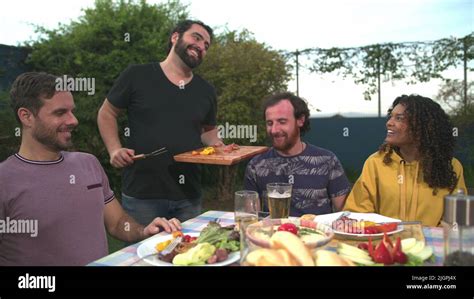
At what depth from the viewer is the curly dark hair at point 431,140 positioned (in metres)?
2.80

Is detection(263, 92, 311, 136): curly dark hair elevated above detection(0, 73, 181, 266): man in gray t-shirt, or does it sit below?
above

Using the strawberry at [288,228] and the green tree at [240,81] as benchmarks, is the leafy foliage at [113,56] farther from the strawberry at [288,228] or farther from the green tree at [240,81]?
the strawberry at [288,228]

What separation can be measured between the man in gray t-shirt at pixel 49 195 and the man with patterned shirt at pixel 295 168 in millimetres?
1029

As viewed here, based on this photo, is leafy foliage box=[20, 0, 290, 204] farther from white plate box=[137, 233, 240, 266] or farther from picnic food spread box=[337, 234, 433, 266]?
picnic food spread box=[337, 234, 433, 266]

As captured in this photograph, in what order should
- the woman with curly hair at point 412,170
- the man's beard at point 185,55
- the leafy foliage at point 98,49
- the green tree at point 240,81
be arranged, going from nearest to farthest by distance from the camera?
the woman with curly hair at point 412,170 < the man's beard at point 185,55 < the leafy foliage at point 98,49 < the green tree at point 240,81

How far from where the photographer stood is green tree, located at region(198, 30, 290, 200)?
7633 millimetres

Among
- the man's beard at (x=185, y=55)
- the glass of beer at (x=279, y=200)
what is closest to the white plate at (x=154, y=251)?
the glass of beer at (x=279, y=200)

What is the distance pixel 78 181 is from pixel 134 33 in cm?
487

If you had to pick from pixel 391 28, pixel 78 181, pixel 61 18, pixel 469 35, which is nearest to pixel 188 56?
pixel 78 181

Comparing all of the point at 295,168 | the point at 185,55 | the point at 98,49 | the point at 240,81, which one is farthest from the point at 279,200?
the point at 240,81

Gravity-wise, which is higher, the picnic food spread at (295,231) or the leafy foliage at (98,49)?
the leafy foliage at (98,49)

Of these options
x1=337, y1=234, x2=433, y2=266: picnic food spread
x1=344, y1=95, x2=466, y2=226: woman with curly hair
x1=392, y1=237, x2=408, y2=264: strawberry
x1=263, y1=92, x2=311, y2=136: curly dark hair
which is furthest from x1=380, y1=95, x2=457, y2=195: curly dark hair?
x1=392, y1=237, x2=408, y2=264: strawberry

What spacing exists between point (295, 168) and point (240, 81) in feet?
16.4
